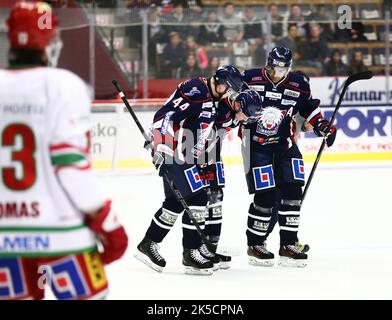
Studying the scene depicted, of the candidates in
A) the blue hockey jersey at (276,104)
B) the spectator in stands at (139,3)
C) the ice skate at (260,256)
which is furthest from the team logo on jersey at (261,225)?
the spectator in stands at (139,3)

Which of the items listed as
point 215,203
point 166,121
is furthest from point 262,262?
point 166,121

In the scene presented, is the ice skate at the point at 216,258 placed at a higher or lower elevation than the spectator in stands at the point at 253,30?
lower

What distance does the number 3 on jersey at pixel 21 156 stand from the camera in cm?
278

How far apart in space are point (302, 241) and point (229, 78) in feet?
5.43

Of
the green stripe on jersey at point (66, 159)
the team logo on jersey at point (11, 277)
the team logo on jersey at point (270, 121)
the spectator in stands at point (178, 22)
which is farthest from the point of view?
the spectator in stands at point (178, 22)

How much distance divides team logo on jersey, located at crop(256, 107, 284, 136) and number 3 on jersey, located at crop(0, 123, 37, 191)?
3.27 m

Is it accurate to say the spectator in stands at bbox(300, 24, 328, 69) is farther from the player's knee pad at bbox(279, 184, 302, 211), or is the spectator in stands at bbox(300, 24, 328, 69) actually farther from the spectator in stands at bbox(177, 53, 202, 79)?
the player's knee pad at bbox(279, 184, 302, 211)

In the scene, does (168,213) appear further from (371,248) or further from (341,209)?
(341,209)

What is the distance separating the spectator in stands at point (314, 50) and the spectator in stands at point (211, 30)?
109 cm

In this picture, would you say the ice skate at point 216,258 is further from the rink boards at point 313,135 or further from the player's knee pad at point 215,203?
the rink boards at point 313,135

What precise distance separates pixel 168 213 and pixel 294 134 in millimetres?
941

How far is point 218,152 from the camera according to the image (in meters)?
5.81

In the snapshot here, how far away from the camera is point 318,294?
16.9 feet

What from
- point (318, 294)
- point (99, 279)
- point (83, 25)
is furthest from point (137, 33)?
point (99, 279)
